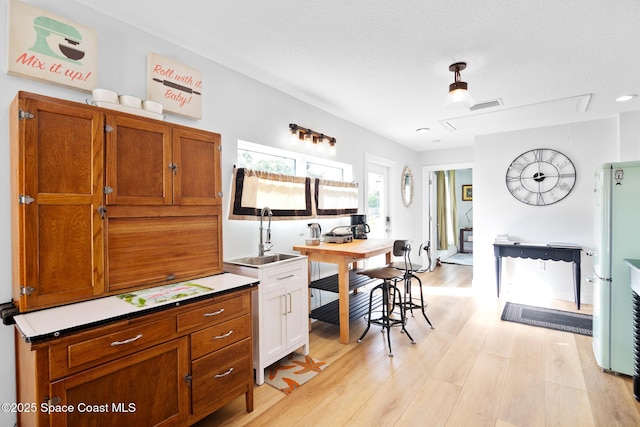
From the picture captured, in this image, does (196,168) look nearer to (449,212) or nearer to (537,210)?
(537,210)

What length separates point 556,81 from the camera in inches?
115

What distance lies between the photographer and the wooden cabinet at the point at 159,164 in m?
1.61

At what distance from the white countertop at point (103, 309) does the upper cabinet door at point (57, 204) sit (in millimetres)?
78

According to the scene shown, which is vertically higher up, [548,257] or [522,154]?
[522,154]

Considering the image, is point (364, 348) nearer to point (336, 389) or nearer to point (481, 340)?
point (336, 389)

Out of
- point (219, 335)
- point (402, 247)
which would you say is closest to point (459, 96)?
point (402, 247)

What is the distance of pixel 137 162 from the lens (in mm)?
1698

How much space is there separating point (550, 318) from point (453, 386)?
86.0 inches

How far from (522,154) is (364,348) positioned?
3.80 metres

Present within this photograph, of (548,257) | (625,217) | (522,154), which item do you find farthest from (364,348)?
(522,154)

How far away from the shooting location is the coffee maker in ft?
12.9

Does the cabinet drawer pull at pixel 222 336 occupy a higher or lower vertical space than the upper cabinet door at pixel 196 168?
lower

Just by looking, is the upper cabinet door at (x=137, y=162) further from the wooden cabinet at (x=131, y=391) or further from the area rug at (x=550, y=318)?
the area rug at (x=550, y=318)

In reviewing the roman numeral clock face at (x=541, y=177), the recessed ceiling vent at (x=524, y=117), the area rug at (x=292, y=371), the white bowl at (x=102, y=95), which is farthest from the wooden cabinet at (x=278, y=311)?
the roman numeral clock face at (x=541, y=177)
